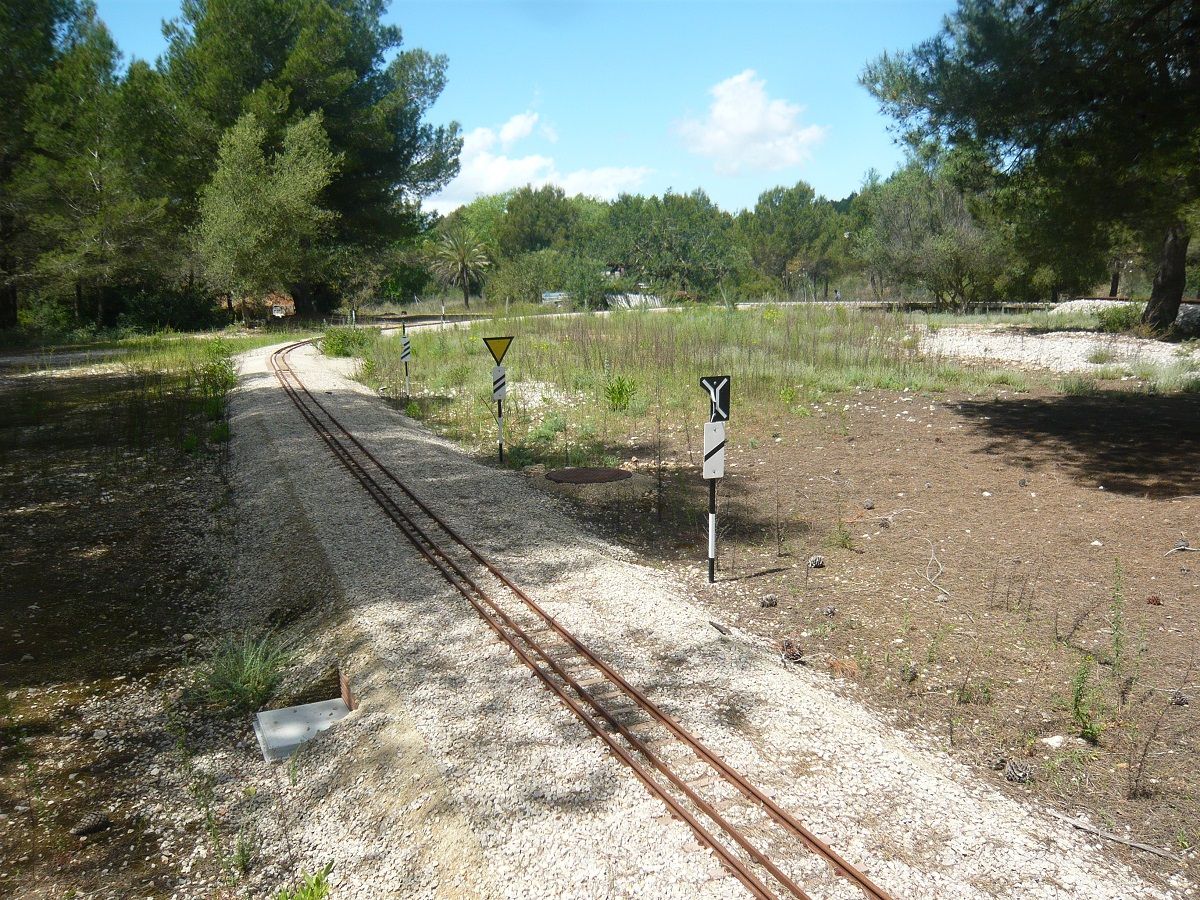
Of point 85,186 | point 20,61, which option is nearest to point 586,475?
point 20,61

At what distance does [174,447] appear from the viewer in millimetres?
14930

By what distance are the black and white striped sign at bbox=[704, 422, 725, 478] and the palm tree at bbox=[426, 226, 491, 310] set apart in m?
70.3

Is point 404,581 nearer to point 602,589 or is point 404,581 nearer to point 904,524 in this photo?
point 602,589

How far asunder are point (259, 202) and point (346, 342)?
35.2 ft

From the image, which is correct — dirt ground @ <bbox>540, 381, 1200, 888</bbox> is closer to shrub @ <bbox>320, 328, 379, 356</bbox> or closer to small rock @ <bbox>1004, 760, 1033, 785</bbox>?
small rock @ <bbox>1004, 760, 1033, 785</bbox>

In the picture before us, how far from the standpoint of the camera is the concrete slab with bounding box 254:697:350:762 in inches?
224

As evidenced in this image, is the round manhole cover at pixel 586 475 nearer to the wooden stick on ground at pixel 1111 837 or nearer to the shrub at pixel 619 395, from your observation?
the shrub at pixel 619 395

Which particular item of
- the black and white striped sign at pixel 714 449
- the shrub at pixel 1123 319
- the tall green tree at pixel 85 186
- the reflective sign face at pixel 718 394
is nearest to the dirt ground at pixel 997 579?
the black and white striped sign at pixel 714 449

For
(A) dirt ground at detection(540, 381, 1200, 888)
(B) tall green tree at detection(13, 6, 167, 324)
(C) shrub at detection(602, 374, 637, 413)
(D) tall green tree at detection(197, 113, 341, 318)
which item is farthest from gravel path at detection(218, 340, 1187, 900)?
(D) tall green tree at detection(197, 113, 341, 318)

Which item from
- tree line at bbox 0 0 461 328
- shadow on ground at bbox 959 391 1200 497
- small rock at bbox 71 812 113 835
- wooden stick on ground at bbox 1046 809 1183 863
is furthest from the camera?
tree line at bbox 0 0 461 328

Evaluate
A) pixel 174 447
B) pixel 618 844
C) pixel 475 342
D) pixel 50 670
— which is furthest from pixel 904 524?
pixel 475 342

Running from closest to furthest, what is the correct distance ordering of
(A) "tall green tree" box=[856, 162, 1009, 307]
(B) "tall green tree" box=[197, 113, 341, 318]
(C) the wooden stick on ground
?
(C) the wooden stick on ground < (B) "tall green tree" box=[197, 113, 341, 318] < (A) "tall green tree" box=[856, 162, 1009, 307]

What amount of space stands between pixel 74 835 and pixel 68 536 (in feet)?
21.0

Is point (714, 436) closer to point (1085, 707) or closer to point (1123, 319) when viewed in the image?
point (1085, 707)
